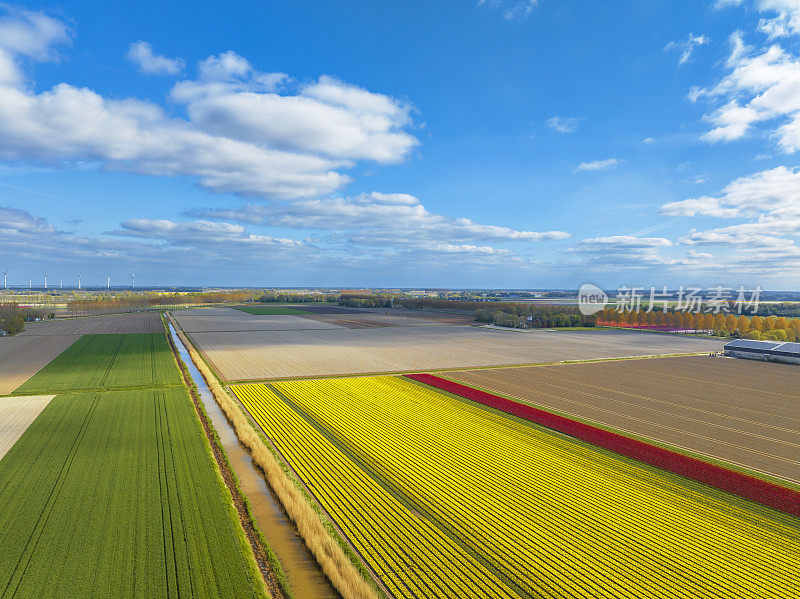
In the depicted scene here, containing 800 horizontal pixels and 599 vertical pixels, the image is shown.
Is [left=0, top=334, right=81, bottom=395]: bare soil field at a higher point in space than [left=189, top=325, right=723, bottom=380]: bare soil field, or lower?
lower

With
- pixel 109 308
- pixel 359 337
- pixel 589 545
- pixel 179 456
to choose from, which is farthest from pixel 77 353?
pixel 109 308

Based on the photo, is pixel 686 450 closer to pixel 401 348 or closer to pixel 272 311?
pixel 401 348

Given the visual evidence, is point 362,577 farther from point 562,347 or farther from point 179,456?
point 562,347

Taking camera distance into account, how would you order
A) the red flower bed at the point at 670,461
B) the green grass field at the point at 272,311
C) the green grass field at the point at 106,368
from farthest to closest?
1. the green grass field at the point at 272,311
2. the green grass field at the point at 106,368
3. the red flower bed at the point at 670,461

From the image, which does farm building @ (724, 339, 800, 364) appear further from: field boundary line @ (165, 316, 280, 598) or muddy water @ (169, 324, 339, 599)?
field boundary line @ (165, 316, 280, 598)

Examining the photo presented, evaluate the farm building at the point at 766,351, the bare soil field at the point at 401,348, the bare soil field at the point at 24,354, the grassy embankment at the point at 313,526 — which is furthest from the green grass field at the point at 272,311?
the grassy embankment at the point at 313,526

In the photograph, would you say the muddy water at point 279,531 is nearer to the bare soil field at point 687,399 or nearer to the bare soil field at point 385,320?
the bare soil field at point 687,399

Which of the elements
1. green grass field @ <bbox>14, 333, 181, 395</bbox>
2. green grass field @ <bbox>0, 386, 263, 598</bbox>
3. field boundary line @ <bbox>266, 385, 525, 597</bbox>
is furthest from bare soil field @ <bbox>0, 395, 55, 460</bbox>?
field boundary line @ <bbox>266, 385, 525, 597</bbox>

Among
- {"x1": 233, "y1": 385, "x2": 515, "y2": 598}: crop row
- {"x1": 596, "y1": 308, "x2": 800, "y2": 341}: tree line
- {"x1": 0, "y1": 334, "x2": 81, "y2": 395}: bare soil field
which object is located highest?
{"x1": 596, "y1": 308, "x2": 800, "y2": 341}: tree line
